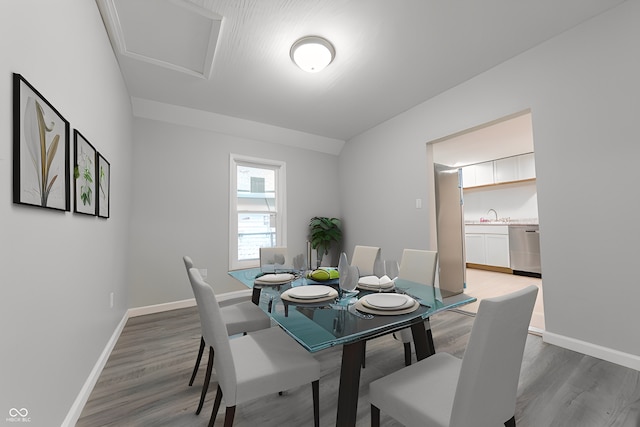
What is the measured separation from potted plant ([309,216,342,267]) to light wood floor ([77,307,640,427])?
2.30m

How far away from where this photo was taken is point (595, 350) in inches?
80.7

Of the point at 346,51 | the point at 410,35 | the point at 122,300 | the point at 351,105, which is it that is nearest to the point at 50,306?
the point at 122,300

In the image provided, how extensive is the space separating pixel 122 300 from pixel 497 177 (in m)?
6.93

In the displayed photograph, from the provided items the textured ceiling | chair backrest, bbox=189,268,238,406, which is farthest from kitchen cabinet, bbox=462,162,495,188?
chair backrest, bbox=189,268,238,406

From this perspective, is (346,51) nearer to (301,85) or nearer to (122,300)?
(301,85)

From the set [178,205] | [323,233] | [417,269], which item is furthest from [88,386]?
[323,233]

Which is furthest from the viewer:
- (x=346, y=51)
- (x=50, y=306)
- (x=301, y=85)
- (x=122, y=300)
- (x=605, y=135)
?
(x=301, y=85)

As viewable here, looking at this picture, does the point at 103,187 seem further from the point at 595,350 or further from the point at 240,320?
the point at 595,350

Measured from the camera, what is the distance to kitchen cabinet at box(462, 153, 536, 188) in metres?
5.24

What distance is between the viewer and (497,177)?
572 centimetres

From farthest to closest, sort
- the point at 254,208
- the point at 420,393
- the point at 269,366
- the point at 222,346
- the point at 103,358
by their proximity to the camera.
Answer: the point at 254,208
the point at 103,358
the point at 269,366
the point at 222,346
the point at 420,393

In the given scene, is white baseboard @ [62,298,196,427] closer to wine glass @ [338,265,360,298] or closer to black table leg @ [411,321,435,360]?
wine glass @ [338,265,360,298]

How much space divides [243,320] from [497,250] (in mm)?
5542

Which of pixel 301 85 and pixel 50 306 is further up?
pixel 301 85
